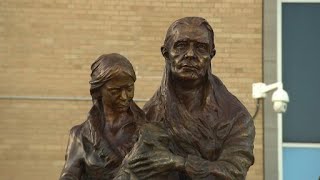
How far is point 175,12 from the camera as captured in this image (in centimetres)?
1509

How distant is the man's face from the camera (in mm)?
4914

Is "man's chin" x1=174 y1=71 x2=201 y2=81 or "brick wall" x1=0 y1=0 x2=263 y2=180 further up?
"man's chin" x1=174 y1=71 x2=201 y2=81

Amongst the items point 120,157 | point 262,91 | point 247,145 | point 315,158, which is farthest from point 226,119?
point 315,158

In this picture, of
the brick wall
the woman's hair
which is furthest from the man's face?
the brick wall

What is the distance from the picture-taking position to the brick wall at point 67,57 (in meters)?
14.9

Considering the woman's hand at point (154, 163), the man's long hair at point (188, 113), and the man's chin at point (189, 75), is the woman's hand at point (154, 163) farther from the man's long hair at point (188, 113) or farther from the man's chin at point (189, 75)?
the man's chin at point (189, 75)

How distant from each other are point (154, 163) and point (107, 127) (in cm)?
40

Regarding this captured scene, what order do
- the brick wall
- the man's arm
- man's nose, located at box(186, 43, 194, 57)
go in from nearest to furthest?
the man's arm
man's nose, located at box(186, 43, 194, 57)
the brick wall

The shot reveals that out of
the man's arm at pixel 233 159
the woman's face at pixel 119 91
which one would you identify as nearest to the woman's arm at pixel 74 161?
the woman's face at pixel 119 91

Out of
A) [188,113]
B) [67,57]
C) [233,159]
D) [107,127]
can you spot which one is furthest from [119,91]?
[67,57]

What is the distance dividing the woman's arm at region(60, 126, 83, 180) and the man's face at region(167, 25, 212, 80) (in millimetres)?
560

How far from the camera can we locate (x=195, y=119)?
16.2 ft

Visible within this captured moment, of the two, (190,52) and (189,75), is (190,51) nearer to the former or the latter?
A: (190,52)

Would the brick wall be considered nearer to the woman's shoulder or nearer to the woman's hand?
the woman's shoulder
